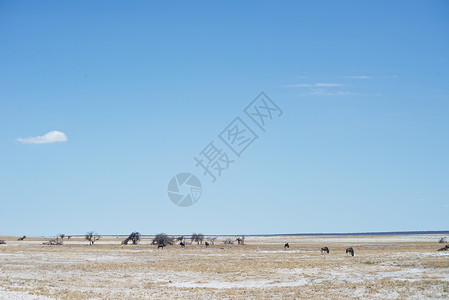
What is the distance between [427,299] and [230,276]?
13.5 metres

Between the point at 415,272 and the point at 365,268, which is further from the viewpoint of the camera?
the point at 365,268

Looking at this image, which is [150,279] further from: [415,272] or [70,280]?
[415,272]

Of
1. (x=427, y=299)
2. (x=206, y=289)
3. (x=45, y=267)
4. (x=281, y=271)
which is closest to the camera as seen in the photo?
(x=427, y=299)

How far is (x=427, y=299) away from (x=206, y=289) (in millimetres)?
11451

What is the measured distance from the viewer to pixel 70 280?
27062mm

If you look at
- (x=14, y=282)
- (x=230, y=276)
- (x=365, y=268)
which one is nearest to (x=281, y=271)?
(x=230, y=276)

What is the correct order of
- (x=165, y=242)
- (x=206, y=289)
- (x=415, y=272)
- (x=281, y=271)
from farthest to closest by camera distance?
1. (x=165, y=242)
2. (x=281, y=271)
3. (x=415, y=272)
4. (x=206, y=289)

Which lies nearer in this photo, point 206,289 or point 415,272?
point 206,289

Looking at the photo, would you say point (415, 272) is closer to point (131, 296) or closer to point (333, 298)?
point (333, 298)

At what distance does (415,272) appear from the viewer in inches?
1148

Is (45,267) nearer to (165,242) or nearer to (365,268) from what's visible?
(365,268)

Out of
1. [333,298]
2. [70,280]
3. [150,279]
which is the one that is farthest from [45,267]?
[333,298]

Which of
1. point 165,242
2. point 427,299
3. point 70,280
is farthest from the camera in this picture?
point 165,242

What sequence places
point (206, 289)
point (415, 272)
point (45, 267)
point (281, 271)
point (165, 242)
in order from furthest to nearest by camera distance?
point (165, 242), point (45, 267), point (281, 271), point (415, 272), point (206, 289)
